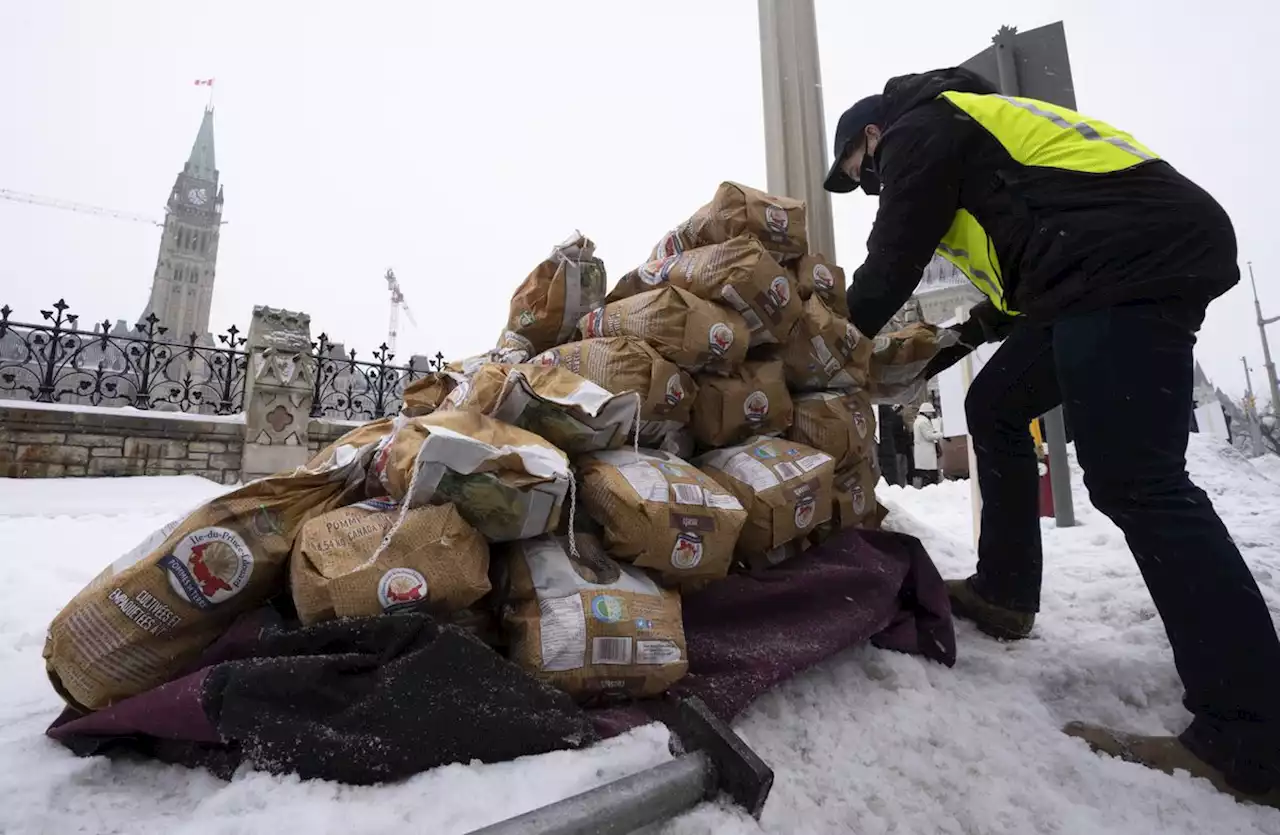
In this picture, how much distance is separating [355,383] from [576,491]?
6.83m

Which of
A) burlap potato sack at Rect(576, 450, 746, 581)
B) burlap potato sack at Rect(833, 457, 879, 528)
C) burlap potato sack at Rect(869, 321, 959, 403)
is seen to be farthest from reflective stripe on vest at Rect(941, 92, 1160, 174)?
burlap potato sack at Rect(576, 450, 746, 581)

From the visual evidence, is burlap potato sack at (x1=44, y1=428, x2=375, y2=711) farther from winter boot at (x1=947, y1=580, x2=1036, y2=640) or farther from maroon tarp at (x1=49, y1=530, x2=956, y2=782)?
winter boot at (x1=947, y1=580, x2=1036, y2=640)

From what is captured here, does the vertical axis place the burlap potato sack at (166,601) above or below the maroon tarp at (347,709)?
above

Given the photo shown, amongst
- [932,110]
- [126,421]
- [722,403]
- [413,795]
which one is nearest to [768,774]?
[413,795]

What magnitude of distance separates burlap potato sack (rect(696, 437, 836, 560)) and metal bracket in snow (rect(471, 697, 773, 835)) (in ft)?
2.03

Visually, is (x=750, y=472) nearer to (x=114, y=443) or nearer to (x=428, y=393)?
(x=428, y=393)

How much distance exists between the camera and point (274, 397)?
631 cm

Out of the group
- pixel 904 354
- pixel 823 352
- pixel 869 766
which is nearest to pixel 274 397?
pixel 823 352

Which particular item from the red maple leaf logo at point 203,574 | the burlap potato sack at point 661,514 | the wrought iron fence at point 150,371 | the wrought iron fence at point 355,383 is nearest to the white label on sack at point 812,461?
the burlap potato sack at point 661,514

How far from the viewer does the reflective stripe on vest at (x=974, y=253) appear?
64.8 inches

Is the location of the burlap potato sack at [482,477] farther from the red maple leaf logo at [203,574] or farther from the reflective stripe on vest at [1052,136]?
the reflective stripe on vest at [1052,136]

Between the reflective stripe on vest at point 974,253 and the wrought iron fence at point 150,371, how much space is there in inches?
166

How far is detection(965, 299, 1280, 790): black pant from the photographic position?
3.95 ft

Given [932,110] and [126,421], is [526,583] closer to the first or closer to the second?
[932,110]
